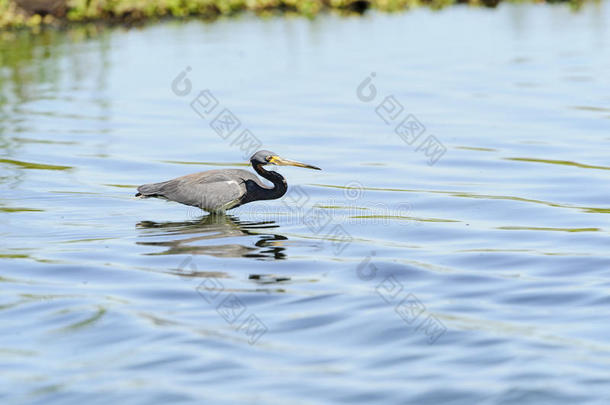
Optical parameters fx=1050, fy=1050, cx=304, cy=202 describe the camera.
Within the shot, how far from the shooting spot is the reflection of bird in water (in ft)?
37.6

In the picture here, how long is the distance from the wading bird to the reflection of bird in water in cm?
24

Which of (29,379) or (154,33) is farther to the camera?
(154,33)

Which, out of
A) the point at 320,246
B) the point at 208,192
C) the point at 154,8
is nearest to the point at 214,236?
the point at 208,192

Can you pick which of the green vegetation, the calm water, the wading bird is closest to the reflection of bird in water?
the calm water

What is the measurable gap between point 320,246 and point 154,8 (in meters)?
29.1

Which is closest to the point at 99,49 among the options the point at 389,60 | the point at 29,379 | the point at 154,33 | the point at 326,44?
the point at 154,33

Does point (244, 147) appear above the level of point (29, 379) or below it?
below

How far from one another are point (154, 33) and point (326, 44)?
703 cm

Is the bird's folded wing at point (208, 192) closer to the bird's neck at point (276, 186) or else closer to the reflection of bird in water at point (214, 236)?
the reflection of bird in water at point (214, 236)

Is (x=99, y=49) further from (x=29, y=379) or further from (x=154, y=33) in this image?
(x=29, y=379)

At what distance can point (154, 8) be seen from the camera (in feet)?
129

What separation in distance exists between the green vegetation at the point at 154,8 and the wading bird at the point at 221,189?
2573cm

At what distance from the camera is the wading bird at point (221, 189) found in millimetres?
12906

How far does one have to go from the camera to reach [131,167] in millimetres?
16812
